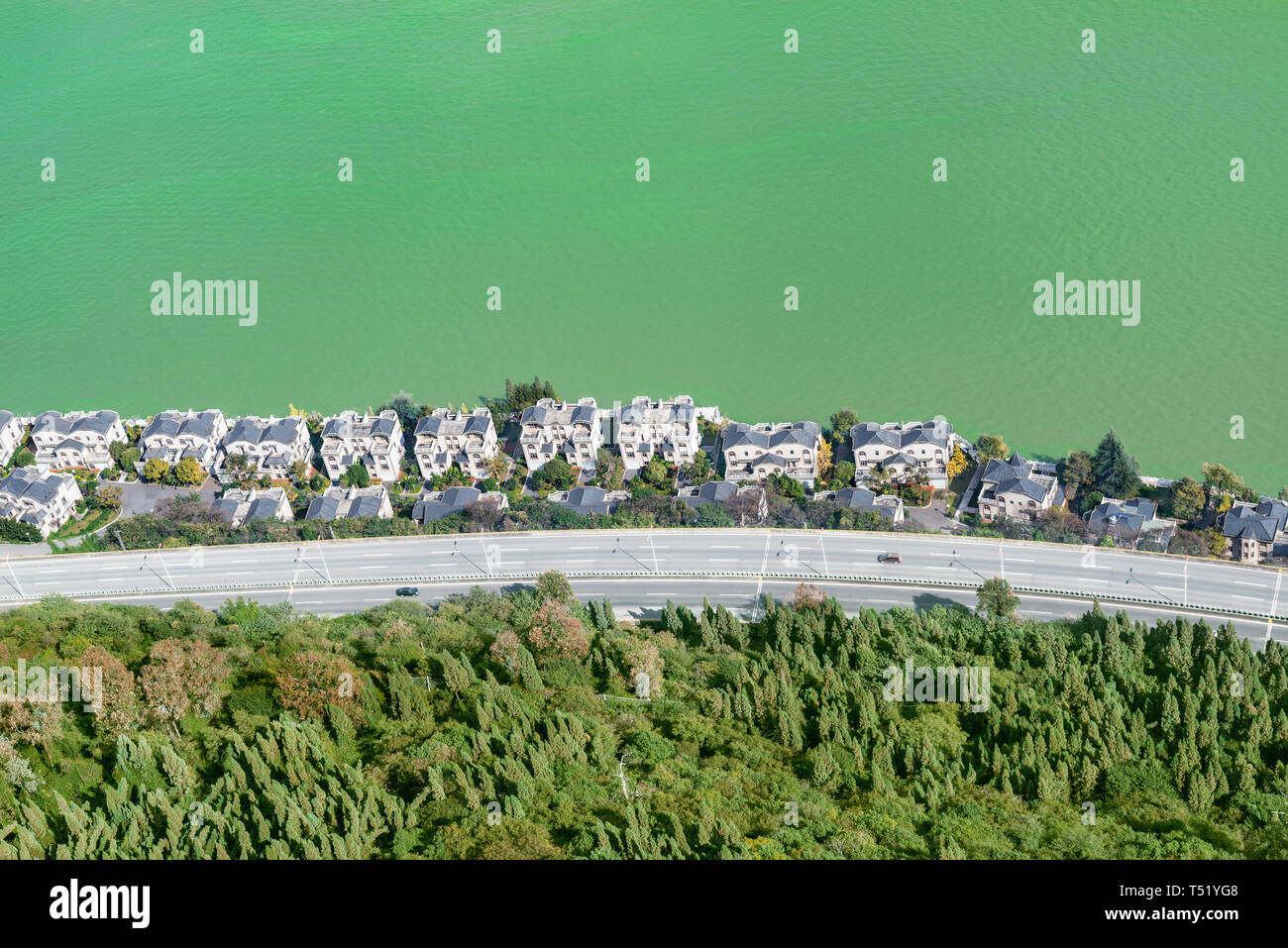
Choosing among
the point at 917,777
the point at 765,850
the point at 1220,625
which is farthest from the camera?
the point at 1220,625

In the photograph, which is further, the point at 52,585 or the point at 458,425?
the point at 458,425

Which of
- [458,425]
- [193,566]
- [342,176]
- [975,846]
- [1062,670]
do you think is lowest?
[975,846]

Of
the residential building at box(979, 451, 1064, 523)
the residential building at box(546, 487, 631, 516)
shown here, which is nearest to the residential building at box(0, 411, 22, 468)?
the residential building at box(546, 487, 631, 516)

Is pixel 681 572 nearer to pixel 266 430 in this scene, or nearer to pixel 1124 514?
pixel 1124 514

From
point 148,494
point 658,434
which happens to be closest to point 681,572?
point 658,434

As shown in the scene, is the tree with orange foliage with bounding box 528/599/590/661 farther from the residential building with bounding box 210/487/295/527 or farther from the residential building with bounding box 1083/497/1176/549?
the residential building with bounding box 1083/497/1176/549
